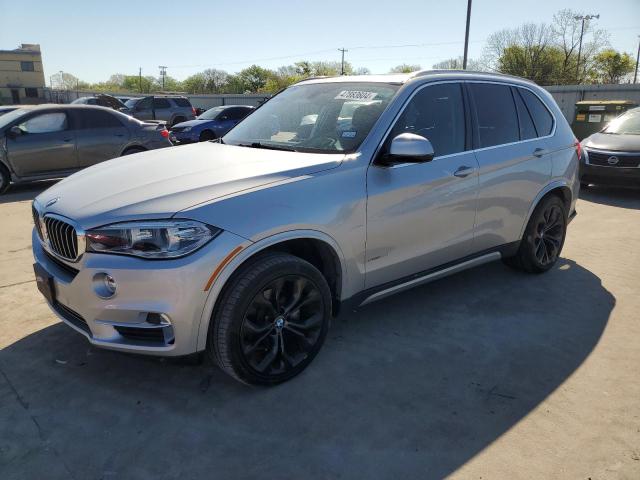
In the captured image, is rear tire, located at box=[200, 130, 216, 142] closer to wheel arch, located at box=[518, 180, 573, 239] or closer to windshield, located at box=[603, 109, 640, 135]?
windshield, located at box=[603, 109, 640, 135]

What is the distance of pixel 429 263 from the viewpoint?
3.70m

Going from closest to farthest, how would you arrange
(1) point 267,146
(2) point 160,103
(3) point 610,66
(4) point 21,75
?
(1) point 267,146 → (2) point 160,103 → (3) point 610,66 → (4) point 21,75

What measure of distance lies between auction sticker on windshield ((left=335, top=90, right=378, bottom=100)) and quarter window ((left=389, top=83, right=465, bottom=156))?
279 millimetres

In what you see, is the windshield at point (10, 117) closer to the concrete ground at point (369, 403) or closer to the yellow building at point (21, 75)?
the concrete ground at point (369, 403)

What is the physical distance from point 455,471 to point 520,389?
2.88 ft

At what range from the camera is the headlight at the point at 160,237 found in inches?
98.0

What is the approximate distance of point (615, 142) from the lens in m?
8.89

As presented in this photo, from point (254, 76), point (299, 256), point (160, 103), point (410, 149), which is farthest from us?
point (254, 76)

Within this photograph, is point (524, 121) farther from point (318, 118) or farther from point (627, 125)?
point (627, 125)

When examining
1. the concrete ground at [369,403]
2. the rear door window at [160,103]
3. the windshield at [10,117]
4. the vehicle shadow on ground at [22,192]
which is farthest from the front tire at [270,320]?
the rear door window at [160,103]

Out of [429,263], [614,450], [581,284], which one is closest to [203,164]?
[429,263]

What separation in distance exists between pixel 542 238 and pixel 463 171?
1529 mm

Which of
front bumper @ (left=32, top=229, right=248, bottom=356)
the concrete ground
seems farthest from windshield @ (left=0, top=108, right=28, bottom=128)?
front bumper @ (left=32, top=229, right=248, bottom=356)

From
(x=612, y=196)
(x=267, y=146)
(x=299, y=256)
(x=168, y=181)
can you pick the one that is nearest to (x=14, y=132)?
(x=267, y=146)
